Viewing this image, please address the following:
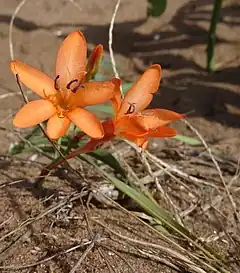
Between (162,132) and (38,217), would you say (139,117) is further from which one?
(38,217)

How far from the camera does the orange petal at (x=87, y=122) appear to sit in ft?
3.70

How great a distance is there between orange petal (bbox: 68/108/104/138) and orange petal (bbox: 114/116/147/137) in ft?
0.20

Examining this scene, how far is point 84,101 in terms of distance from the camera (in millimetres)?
1192

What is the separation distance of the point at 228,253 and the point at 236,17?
4.52ft

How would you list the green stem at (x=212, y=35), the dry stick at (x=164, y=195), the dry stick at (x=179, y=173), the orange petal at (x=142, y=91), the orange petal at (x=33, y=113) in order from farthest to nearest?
the green stem at (x=212, y=35)
the dry stick at (x=179, y=173)
the dry stick at (x=164, y=195)
the orange petal at (x=142, y=91)
the orange petal at (x=33, y=113)

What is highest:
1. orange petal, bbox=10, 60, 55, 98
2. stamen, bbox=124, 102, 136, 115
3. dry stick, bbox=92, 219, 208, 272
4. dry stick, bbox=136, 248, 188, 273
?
orange petal, bbox=10, 60, 55, 98

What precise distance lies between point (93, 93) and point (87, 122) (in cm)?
6

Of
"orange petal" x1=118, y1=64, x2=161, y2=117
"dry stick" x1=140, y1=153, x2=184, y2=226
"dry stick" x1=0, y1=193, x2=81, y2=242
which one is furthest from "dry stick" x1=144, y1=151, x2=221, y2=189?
"orange petal" x1=118, y1=64, x2=161, y2=117

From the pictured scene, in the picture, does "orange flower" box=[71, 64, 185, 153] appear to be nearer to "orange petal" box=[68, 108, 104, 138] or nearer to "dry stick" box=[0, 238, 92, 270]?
"orange petal" box=[68, 108, 104, 138]

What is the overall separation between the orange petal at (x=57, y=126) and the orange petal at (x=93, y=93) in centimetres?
5

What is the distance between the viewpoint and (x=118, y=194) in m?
1.52

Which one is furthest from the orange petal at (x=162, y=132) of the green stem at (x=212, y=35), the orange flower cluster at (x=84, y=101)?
the green stem at (x=212, y=35)

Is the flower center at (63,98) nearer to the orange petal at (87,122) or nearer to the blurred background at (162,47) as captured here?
the orange petal at (87,122)

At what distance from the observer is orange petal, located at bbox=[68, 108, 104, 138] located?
1128 mm
